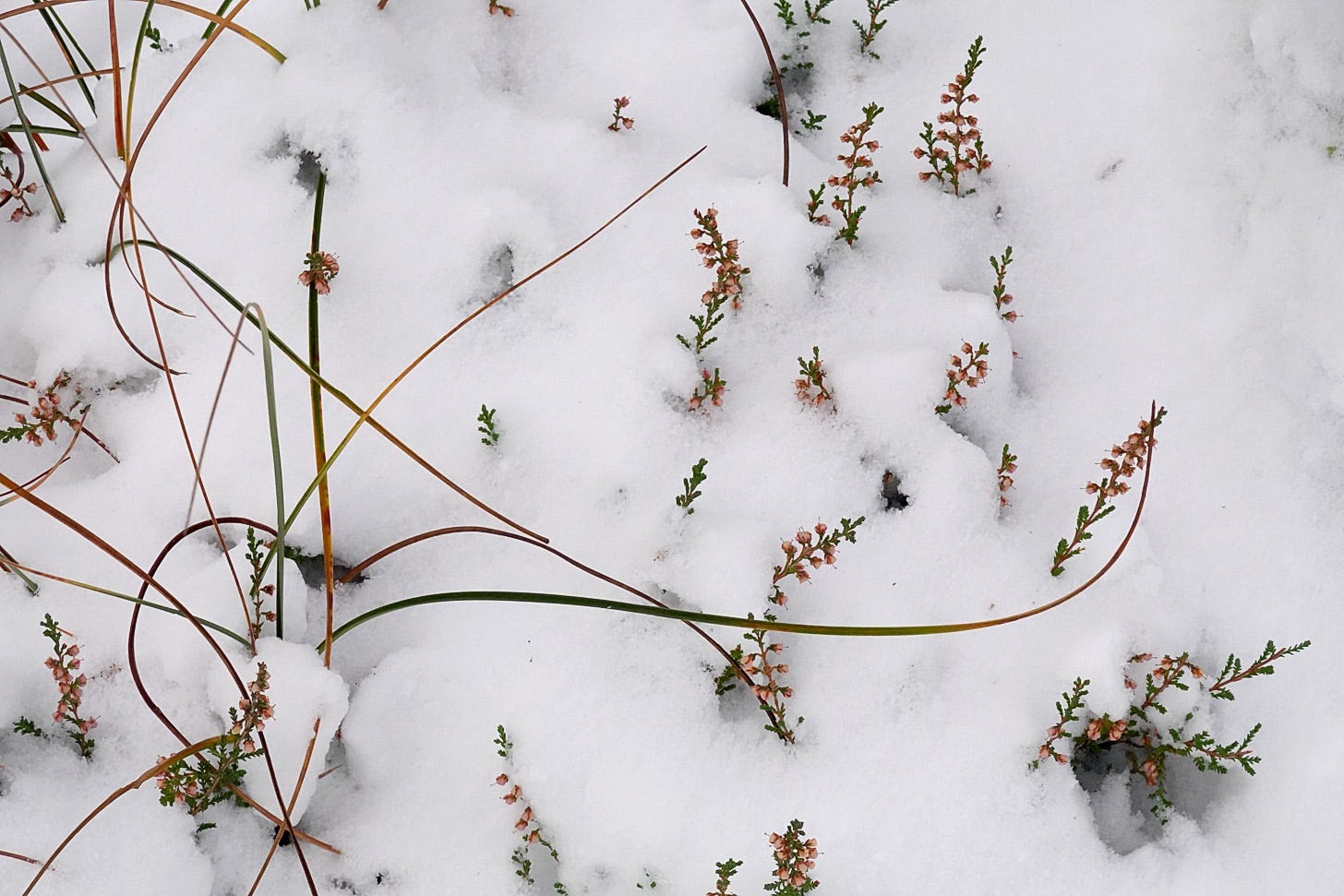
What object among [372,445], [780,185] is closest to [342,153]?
[372,445]

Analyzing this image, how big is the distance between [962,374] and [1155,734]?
986 mm

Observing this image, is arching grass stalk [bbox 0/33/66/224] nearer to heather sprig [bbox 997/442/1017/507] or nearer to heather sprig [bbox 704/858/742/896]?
heather sprig [bbox 704/858/742/896]

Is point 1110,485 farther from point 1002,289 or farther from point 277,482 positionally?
point 277,482

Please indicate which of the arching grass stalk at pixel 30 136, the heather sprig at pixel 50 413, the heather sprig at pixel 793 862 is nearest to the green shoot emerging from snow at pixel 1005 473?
the heather sprig at pixel 793 862

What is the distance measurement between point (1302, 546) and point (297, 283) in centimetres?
273

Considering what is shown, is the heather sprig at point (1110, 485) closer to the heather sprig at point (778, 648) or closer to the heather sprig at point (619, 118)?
the heather sprig at point (778, 648)

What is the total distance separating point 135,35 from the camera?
299 centimetres

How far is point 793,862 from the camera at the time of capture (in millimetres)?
2107

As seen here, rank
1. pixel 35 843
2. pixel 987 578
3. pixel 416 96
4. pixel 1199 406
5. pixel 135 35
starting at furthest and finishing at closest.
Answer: pixel 135 35
pixel 416 96
pixel 1199 406
pixel 987 578
pixel 35 843

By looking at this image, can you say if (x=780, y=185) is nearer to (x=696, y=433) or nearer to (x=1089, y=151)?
(x=696, y=433)

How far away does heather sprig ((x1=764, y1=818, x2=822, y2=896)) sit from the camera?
6.81 feet

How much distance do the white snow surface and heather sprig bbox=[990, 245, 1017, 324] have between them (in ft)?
0.14

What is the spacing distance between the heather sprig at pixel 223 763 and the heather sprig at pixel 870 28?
2.37 metres

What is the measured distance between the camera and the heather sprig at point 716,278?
2.45m
